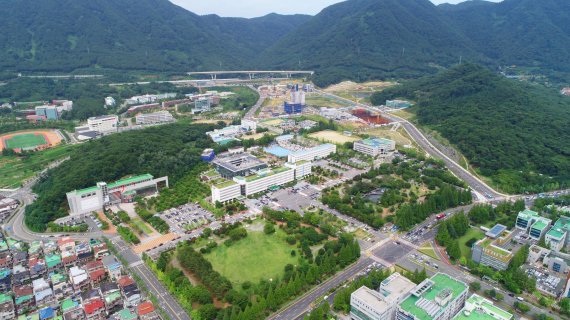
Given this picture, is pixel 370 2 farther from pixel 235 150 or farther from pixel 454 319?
pixel 454 319

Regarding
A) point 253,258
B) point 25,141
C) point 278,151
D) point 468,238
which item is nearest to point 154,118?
point 25,141

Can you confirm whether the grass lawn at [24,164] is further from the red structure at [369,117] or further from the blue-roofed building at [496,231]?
the blue-roofed building at [496,231]

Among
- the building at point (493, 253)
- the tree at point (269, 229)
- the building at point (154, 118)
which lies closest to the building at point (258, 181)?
the tree at point (269, 229)

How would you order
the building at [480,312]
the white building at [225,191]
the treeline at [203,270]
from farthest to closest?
the white building at [225,191]
the treeline at [203,270]
the building at [480,312]

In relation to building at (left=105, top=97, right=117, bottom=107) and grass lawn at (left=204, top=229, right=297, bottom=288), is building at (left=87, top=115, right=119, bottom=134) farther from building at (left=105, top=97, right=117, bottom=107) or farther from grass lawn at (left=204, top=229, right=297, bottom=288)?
grass lawn at (left=204, top=229, right=297, bottom=288)

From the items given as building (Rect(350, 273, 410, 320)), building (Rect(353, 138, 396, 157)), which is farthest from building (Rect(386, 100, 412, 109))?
building (Rect(350, 273, 410, 320))

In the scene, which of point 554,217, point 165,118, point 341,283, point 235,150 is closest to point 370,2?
point 165,118
